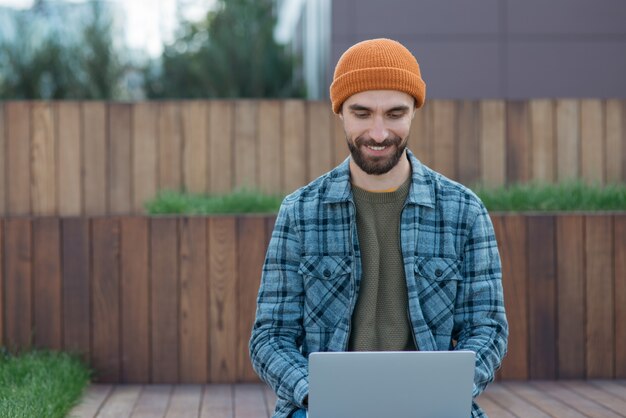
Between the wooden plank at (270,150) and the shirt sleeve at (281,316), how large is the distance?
3.62m

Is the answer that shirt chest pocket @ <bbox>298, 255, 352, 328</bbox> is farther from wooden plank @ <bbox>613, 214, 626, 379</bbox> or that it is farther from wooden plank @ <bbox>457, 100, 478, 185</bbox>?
wooden plank @ <bbox>457, 100, 478, 185</bbox>

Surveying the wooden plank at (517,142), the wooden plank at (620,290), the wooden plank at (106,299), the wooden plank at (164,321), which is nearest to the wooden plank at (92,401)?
the wooden plank at (106,299)

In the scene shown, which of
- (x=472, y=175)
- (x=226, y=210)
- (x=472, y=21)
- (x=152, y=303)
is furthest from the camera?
(x=472, y=21)

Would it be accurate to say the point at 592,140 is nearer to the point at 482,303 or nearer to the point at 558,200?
the point at 558,200

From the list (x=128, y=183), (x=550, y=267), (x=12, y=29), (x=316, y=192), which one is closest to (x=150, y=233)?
(x=128, y=183)

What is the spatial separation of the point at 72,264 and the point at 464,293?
2746 mm

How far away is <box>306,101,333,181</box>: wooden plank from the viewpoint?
5.87m

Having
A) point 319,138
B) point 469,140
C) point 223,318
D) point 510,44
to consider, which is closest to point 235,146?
point 319,138

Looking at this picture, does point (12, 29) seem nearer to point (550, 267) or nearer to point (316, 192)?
point (550, 267)

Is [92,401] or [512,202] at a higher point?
[512,202]

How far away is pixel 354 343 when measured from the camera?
2.21 meters

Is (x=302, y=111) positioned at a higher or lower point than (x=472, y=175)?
higher

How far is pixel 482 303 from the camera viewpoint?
7.22ft

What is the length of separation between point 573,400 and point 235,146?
2.70 metres
